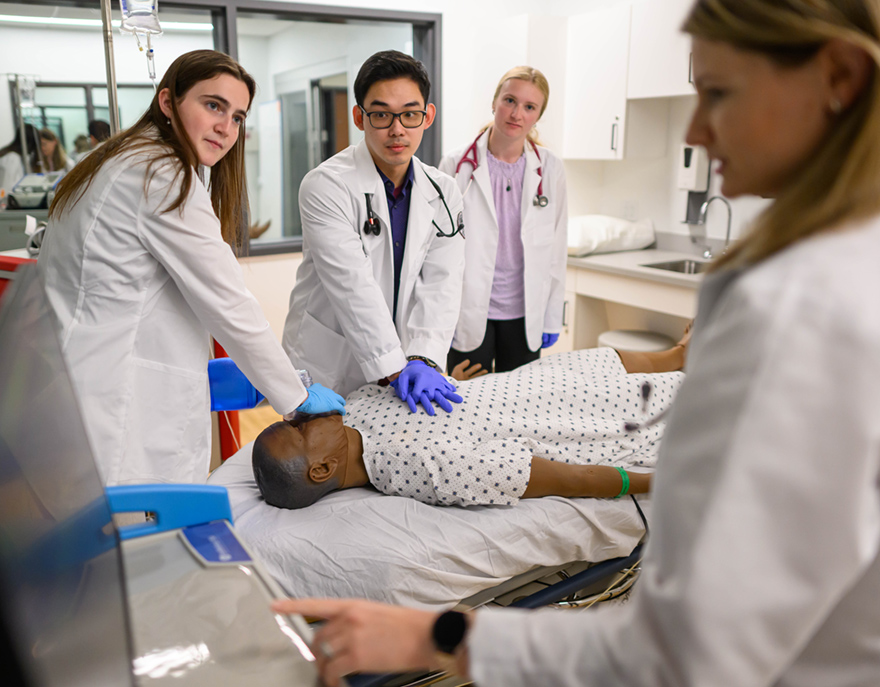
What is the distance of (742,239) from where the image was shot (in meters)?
0.56

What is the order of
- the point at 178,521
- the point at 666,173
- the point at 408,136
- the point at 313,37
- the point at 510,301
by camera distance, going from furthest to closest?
the point at 313,37 → the point at 666,173 → the point at 510,301 → the point at 408,136 → the point at 178,521

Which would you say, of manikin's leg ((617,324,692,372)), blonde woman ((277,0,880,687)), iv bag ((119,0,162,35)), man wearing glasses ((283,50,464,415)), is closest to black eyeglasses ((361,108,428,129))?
man wearing glasses ((283,50,464,415))

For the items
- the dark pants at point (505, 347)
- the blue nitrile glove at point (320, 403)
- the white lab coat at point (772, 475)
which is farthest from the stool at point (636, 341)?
the white lab coat at point (772, 475)

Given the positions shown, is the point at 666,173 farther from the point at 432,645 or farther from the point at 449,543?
the point at 432,645

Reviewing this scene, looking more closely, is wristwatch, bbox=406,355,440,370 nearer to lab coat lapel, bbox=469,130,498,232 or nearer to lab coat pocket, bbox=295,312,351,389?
lab coat pocket, bbox=295,312,351,389

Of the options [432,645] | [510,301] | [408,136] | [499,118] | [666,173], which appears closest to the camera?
[432,645]

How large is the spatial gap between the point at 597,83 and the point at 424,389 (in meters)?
2.44

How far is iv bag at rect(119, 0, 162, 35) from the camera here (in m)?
1.73

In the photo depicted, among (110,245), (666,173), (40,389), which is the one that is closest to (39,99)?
(110,245)

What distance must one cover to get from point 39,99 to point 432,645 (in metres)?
3.70

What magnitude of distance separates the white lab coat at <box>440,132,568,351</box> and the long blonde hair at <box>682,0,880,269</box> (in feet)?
6.70

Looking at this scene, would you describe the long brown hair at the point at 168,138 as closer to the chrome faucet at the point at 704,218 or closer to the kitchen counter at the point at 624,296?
the kitchen counter at the point at 624,296

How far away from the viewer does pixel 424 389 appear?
176 centimetres

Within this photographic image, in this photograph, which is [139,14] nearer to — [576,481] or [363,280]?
[363,280]
